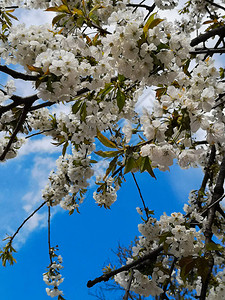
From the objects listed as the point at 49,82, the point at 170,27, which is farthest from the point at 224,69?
the point at 49,82

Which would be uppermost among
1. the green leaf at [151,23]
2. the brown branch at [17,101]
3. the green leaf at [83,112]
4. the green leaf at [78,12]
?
the green leaf at [78,12]

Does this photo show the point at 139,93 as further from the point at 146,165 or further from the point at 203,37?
the point at 146,165

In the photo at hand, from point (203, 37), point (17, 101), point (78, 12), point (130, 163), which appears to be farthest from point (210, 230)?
point (78, 12)

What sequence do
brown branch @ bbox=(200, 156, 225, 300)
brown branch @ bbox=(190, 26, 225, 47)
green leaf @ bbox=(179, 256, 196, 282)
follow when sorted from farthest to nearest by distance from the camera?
brown branch @ bbox=(190, 26, 225, 47) → brown branch @ bbox=(200, 156, 225, 300) → green leaf @ bbox=(179, 256, 196, 282)

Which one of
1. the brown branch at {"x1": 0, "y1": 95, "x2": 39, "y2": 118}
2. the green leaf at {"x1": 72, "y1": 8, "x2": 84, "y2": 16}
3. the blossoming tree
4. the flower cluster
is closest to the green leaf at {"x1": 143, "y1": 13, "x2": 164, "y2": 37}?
the blossoming tree

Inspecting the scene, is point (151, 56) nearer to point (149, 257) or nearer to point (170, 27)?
point (170, 27)

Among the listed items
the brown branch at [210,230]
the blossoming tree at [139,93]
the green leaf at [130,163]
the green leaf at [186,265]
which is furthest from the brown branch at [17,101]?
the brown branch at [210,230]

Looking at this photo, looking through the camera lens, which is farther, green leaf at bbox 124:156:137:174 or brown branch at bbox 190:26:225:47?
brown branch at bbox 190:26:225:47

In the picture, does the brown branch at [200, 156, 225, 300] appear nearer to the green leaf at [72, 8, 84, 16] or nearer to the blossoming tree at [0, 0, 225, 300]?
the blossoming tree at [0, 0, 225, 300]

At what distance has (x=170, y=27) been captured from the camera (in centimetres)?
153

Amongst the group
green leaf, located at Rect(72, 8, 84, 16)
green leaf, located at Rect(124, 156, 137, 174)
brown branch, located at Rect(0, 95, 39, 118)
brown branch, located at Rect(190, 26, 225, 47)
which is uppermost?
brown branch, located at Rect(190, 26, 225, 47)

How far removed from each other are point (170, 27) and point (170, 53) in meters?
0.20

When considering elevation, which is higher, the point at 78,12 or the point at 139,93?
the point at 139,93

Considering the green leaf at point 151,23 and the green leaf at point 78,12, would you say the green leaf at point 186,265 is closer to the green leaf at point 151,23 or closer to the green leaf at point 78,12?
the green leaf at point 151,23
